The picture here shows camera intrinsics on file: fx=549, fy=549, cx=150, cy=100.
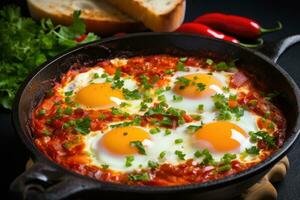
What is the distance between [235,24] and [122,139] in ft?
7.87

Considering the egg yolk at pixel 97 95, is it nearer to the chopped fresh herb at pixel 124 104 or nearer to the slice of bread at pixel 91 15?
the chopped fresh herb at pixel 124 104

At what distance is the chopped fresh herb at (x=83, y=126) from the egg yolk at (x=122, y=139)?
5.7 inches

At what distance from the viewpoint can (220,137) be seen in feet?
10.2

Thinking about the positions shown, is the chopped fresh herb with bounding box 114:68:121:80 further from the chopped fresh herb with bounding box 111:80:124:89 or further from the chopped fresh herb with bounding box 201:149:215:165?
the chopped fresh herb with bounding box 201:149:215:165

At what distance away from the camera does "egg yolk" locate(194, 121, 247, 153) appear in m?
3.07

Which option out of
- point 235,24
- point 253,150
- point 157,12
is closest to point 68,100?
point 253,150

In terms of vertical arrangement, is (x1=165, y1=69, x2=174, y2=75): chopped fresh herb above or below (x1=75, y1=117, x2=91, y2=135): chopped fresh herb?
above

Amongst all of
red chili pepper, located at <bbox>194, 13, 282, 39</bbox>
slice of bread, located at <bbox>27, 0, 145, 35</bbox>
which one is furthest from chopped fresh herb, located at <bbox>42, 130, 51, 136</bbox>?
red chili pepper, located at <bbox>194, 13, 282, 39</bbox>

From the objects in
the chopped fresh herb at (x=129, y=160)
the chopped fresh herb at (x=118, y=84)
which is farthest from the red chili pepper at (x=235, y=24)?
the chopped fresh herb at (x=129, y=160)

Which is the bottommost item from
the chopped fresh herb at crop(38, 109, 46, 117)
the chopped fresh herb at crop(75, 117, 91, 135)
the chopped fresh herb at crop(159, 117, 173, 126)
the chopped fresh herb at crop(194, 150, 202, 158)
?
the chopped fresh herb at crop(38, 109, 46, 117)

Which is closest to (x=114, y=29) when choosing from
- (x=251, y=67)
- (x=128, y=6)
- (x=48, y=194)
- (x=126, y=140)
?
(x=128, y=6)

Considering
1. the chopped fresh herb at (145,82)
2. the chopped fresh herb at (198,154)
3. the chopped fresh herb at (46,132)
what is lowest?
the chopped fresh herb at (46,132)

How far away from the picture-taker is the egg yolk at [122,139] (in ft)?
10.00

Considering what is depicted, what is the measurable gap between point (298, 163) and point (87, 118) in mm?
1390
